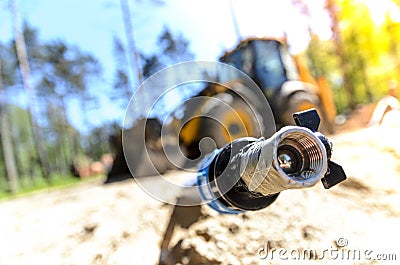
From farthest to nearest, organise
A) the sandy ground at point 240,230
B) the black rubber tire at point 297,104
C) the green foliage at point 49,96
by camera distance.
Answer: the green foliage at point 49,96, the black rubber tire at point 297,104, the sandy ground at point 240,230

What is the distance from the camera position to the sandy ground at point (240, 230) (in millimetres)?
1913

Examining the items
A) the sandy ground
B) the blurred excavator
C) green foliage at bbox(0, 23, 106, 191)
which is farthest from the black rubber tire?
green foliage at bbox(0, 23, 106, 191)

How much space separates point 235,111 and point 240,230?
6.65ft

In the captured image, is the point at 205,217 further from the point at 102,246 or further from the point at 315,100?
the point at 315,100

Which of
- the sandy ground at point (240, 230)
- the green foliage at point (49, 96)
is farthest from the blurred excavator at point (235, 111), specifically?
the green foliage at point (49, 96)

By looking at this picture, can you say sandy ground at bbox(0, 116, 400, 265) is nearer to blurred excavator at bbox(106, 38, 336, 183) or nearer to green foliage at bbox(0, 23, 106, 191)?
blurred excavator at bbox(106, 38, 336, 183)

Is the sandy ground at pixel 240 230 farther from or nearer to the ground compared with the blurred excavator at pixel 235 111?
nearer to the ground

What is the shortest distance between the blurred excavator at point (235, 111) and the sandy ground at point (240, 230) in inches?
46.1

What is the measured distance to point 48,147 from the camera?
100.0ft

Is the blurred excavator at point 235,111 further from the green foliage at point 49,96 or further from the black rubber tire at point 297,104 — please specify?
the green foliage at point 49,96

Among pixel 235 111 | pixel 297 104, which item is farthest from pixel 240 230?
pixel 297 104

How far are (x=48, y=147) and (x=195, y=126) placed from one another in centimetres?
2926

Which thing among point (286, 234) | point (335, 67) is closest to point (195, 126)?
point (286, 234)

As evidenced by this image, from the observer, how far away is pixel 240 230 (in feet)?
6.84
